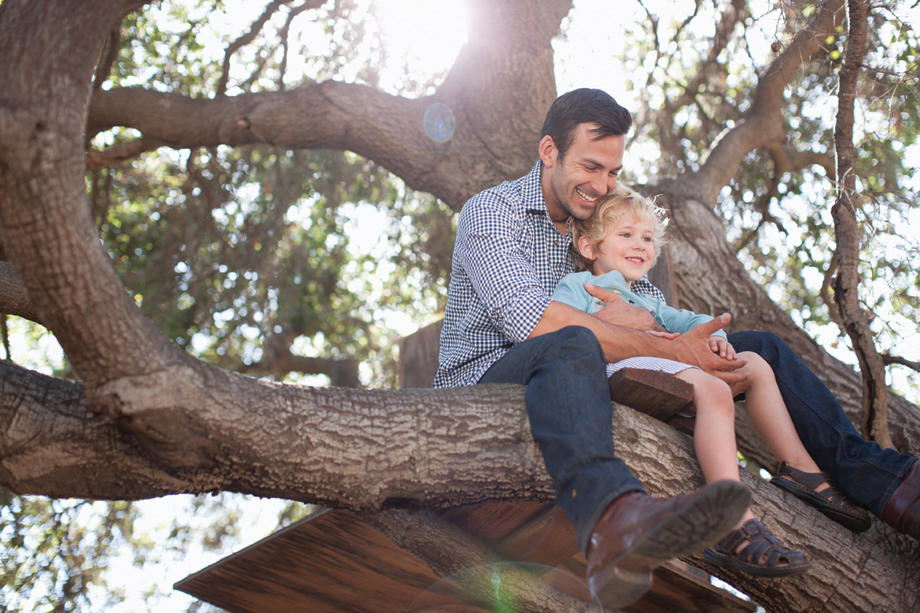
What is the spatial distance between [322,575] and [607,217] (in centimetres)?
205

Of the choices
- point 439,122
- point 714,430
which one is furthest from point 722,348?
point 439,122

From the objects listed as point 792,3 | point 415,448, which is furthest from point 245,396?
point 792,3

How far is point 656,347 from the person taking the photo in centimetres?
319

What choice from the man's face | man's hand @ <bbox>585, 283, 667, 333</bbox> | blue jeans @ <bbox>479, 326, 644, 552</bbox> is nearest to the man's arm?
man's hand @ <bbox>585, 283, 667, 333</bbox>

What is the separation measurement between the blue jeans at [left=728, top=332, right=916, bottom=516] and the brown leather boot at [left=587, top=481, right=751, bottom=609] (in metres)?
1.18

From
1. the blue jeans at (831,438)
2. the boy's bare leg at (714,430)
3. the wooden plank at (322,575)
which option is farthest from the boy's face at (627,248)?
the wooden plank at (322,575)

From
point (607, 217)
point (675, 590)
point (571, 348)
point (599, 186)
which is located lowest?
point (675, 590)

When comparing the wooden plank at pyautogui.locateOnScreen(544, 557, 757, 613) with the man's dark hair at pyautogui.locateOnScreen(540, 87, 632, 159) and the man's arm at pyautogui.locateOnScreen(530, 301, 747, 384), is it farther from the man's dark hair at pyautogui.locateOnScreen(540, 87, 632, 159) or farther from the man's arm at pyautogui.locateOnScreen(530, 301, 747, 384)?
the man's dark hair at pyautogui.locateOnScreen(540, 87, 632, 159)

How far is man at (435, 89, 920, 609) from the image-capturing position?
2.13 m

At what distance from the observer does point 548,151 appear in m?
4.05

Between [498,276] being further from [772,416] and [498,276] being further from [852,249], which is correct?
[852,249]

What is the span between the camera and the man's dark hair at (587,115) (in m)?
3.91

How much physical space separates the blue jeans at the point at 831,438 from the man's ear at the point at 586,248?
0.73 m

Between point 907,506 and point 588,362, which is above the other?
point 588,362
